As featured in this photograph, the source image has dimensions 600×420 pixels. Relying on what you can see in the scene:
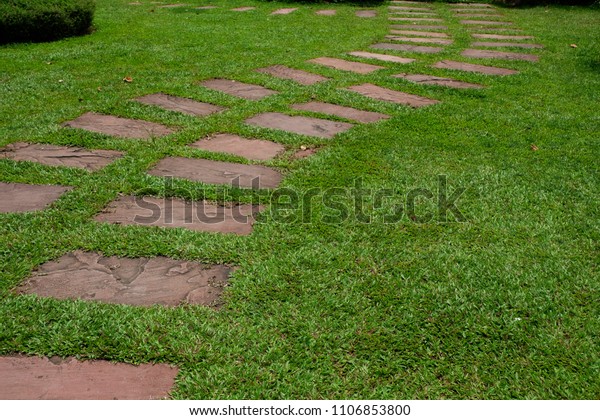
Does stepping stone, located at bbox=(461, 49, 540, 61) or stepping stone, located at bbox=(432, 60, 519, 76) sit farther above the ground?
stepping stone, located at bbox=(461, 49, 540, 61)

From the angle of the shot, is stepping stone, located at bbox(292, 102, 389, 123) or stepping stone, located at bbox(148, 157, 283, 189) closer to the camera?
stepping stone, located at bbox(148, 157, 283, 189)

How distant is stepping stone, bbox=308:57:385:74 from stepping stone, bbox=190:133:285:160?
2.31 meters

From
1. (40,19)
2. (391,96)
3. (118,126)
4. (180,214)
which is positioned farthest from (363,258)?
(40,19)

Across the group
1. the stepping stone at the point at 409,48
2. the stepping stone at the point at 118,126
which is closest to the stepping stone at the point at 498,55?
the stepping stone at the point at 409,48

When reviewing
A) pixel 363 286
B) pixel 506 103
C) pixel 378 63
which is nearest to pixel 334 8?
pixel 378 63

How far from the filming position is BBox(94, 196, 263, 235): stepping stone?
2.66m

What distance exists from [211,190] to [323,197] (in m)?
0.64

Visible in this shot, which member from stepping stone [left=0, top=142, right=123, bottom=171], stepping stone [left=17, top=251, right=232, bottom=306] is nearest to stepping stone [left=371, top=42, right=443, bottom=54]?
stepping stone [left=0, top=142, right=123, bottom=171]

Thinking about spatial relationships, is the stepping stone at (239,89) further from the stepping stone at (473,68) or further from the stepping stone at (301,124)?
the stepping stone at (473,68)

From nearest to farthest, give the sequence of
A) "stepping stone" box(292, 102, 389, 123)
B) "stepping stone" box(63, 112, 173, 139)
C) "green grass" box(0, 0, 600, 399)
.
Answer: "green grass" box(0, 0, 600, 399) → "stepping stone" box(63, 112, 173, 139) → "stepping stone" box(292, 102, 389, 123)

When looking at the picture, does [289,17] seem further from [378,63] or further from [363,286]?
[363,286]

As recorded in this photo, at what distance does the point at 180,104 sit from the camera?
4406mm

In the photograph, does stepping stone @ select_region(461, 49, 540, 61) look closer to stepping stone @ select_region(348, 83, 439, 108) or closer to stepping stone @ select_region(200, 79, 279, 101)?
stepping stone @ select_region(348, 83, 439, 108)

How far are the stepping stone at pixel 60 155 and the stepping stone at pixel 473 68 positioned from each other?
3.95 meters
